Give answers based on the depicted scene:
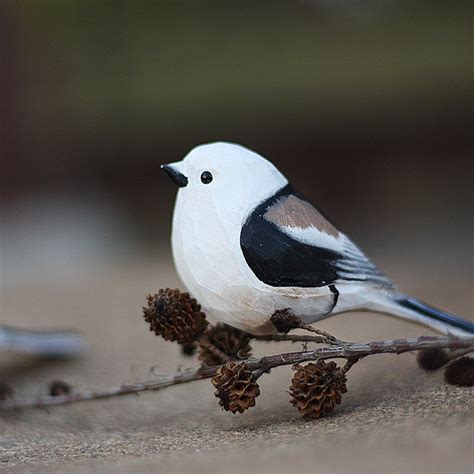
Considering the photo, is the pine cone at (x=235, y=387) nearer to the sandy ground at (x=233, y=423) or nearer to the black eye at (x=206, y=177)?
the sandy ground at (x=233, y=423)

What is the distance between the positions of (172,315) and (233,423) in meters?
0.14

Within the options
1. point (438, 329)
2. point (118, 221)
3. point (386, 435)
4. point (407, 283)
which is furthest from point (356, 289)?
point (118, 221)

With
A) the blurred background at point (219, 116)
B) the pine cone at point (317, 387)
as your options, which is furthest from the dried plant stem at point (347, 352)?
the blurred background at point (219, 116)

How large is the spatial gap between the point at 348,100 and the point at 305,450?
2.14 m

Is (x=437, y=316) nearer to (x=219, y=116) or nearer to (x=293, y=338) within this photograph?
(x=293, y=338)

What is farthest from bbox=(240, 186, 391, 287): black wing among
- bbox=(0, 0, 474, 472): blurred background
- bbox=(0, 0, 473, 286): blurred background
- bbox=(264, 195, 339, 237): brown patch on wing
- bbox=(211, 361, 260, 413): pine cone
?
bbox=(0, 0, 473, 286): blurred background

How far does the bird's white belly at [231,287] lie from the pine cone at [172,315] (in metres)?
0.02

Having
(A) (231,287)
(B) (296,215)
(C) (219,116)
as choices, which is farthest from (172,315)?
(C) (219,116)

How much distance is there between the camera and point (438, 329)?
866mm

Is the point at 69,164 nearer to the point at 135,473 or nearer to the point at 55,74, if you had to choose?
the point at 55,74

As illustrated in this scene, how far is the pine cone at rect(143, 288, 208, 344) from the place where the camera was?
835 mm

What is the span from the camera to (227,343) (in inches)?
35.7

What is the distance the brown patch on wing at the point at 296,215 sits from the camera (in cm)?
84

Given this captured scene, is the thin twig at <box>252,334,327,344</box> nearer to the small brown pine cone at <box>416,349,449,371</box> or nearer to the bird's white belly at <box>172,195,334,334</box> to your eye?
the bird's white belly at <box>172,195,334,334</box>
